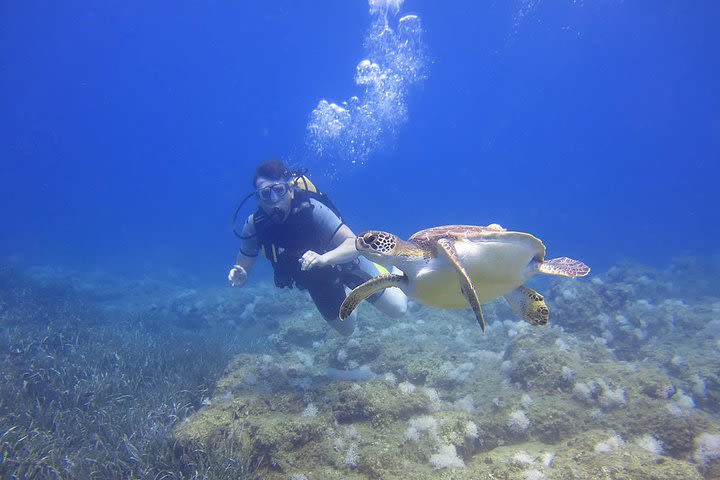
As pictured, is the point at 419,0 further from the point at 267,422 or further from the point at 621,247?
the point at 267,422

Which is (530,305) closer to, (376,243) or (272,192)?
(376,243)

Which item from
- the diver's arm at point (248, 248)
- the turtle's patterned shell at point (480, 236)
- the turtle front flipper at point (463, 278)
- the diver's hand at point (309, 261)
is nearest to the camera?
the turtle front flipper at point (463, 278)

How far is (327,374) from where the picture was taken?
5492mm

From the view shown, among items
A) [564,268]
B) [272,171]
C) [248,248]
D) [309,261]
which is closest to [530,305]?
[564,268]

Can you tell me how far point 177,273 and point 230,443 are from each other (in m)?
25.9

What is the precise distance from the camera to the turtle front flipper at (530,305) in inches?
124

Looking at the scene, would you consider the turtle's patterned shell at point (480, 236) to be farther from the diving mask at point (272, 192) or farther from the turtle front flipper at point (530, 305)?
the diving mask at point (272, 192)

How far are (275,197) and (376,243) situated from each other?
10.8ft

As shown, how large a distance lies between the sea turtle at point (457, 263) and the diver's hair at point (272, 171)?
3371mm

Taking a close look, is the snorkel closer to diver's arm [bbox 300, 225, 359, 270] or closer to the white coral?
diver's arm [bbox 300, 225, 359, 270]

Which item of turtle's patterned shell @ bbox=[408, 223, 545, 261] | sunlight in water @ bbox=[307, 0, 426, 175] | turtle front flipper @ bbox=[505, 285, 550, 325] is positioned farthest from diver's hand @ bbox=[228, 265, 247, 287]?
sunlight in water @ bbox=[307, 0, 426, 175]

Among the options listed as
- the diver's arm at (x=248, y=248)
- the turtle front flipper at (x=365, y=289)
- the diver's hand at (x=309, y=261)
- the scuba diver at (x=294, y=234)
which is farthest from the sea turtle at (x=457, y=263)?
the diver's arm at (x=248, y=248)

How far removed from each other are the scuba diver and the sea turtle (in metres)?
2.49

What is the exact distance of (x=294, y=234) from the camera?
5.91m
